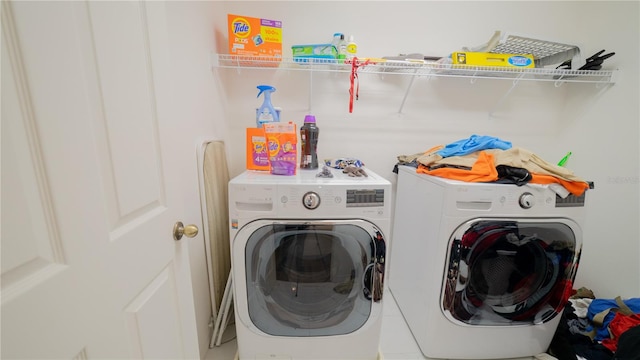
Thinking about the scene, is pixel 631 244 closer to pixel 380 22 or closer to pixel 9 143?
pixel 380 22

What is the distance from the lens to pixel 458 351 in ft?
4.12

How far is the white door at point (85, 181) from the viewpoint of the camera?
34cm

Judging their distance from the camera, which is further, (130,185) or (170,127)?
(170,127)

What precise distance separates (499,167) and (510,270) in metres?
0.54

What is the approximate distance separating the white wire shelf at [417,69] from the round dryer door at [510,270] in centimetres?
99

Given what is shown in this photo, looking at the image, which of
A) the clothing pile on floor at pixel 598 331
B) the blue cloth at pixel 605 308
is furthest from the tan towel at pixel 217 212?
the blue cloth at pixel 605 308

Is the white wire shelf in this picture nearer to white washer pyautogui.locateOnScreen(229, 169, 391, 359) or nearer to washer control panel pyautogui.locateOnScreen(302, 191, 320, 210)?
white washer pyautogui.locateOnScreen(229, 169, 391, 359)

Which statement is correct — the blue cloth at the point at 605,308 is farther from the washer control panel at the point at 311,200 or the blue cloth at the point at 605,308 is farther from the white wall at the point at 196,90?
the white wall at the point at 196,90

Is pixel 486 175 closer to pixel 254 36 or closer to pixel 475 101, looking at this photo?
pixel 475 101

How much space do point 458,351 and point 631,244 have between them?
4.25ft

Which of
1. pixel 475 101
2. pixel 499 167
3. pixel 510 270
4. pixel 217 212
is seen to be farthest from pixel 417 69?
pixel 217 212

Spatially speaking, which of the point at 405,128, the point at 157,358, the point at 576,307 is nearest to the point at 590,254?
the point at 576,307

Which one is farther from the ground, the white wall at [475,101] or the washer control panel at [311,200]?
the white wall at [475,101]

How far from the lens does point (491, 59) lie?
145 cm
